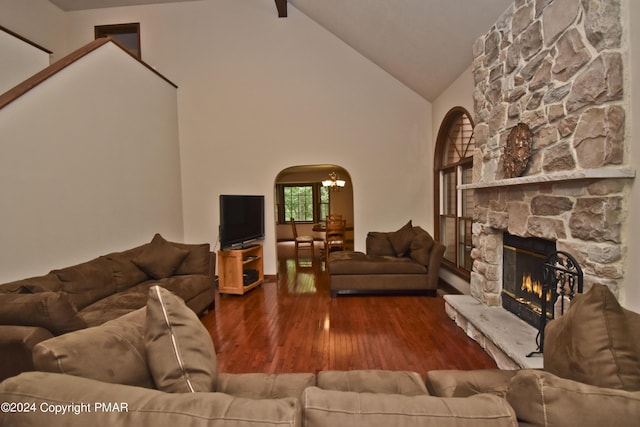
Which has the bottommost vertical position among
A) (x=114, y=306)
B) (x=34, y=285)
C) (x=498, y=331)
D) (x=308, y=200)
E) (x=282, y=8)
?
(x=498, y=331)

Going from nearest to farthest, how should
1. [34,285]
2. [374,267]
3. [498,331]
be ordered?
[34,285]
[498,331]
[374,267]

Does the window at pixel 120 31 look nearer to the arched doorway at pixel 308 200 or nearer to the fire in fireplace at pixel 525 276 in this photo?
the arched doorway at pixel 308 200

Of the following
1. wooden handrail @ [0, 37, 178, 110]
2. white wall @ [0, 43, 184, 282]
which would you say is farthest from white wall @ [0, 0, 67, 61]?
wooden handrail @ [0, 37, 178, 110]

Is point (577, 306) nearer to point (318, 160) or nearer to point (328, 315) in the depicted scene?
point (328, 315)

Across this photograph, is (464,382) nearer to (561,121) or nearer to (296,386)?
(296,386)

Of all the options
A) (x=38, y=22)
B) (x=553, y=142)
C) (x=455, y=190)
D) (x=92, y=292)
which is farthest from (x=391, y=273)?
(x=38, y=22)

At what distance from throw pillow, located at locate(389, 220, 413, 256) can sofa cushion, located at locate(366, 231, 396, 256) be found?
0.24ft

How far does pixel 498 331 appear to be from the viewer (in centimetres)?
249

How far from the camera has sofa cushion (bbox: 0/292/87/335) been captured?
5.70ft

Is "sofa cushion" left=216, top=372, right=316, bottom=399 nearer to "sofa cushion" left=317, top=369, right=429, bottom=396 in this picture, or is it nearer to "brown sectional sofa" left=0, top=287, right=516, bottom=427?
"sofa cushion" left=317, top=369, right=429, bottom=396

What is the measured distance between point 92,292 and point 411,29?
452cm

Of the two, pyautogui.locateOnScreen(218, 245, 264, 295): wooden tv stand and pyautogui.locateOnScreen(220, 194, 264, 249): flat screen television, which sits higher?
pyautogui.locateOnScreen(220, 194, 264, 249): flat screen television

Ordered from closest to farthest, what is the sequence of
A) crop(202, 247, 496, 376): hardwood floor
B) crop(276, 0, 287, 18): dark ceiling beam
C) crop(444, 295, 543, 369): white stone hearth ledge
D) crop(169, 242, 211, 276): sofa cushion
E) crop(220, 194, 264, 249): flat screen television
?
crop(444, 295, 543, 369): white stone hearth ledge → crop(202, 247, 496, 376): hardwood floor → crop(169, 242, 211, 276): sofa cushion → crop(220, 194, 264, 249): flat screen television → crop(276, 0, 287, 18): dark ceiling beam

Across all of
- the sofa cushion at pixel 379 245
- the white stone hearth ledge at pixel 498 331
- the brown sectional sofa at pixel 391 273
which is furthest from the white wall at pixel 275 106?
the white stone hearth ledge at pixel 498 331
